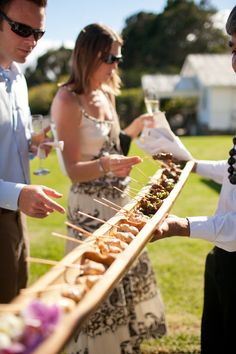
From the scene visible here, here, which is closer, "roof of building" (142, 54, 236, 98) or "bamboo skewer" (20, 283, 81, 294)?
"bamboo skewer" (20, 283, 81, 294)

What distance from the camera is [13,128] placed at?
2.78 m

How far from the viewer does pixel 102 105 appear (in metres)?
3.65

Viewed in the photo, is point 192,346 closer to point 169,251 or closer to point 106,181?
point 106,181

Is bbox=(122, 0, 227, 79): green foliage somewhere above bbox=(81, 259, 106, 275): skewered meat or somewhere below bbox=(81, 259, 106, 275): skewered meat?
below

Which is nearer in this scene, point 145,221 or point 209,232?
point 145,221

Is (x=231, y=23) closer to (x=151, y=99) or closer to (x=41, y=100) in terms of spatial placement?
(x=151, y=99)

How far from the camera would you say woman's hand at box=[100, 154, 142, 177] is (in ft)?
10.2

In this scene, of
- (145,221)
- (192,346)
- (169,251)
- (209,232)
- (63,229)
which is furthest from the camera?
(63,229)

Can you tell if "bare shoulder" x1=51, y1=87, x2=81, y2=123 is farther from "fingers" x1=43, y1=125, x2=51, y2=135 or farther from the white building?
the white building

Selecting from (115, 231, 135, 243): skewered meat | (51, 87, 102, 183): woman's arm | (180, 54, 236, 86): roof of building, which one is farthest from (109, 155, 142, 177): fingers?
(180, 54, 236, 86): roof of building

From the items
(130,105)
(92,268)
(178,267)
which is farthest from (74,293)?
(130,105)

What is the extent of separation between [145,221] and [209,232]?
43 cm

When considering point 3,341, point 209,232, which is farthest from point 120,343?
point 3,341

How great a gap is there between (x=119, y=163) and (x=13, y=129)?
753 mm
